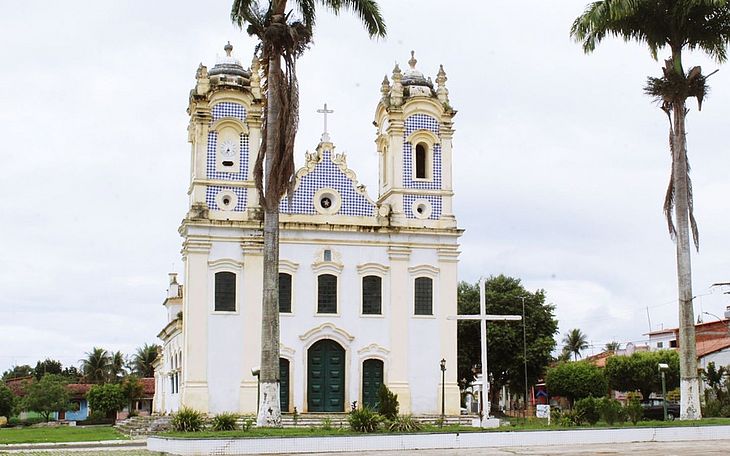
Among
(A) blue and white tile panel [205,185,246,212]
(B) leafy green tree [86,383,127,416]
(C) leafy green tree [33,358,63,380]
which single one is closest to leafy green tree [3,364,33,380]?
(C) leafy green tree [33,358,63,380]

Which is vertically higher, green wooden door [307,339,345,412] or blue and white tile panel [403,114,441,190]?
blue and white tile panel [403,114,441,190]

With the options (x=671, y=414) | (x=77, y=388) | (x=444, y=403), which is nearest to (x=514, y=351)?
(x=671, y=414)

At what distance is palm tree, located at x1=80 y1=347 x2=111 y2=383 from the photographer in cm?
7994

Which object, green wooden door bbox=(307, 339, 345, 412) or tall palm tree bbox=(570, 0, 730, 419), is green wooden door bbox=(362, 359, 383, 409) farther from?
tall palm tree bbox=(570, 0, 730, 419)

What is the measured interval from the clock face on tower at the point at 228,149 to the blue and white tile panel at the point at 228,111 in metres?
0.82

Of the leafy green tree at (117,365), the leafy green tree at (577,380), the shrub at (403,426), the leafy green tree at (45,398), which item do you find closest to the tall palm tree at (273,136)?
the shrub at (403,426)

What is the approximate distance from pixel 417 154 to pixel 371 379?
25.7 ft

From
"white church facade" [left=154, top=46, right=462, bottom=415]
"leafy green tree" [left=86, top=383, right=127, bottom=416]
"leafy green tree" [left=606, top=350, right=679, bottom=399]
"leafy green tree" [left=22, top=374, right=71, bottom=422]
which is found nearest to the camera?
"white church facade" [left=154, top=46, right=462, bottom=415]

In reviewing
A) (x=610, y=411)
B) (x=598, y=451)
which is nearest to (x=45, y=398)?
(x=610, y=411)

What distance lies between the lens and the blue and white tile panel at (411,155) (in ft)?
110

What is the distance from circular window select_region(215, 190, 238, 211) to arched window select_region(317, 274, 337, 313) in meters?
3.66

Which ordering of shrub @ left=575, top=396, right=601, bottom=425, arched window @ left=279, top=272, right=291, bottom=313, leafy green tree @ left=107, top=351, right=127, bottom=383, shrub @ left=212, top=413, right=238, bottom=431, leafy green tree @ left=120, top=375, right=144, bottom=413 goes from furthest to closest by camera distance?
leafy green tree @ left=107, top=351, right=127, bottom=383, leafy green tree @ left=120, top=375, right=144, bottom=413, arched window @ left=279, top=272, right=291, bottom=313, shrub @ left=575, top=396, right=601, bottom=425, shrub @ left=212, top=413, right=238, bottom=431

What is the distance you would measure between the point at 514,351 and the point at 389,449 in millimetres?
29440

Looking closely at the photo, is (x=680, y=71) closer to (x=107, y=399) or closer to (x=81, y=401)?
(x=107, y=399)
